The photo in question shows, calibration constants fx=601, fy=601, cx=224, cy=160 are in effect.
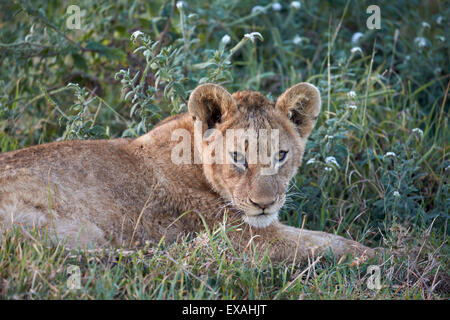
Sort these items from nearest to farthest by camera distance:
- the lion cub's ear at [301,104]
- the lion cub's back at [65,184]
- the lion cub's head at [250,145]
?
the lion cub's back at [65,184], the lion cub's head at [250,145], the lion cub's ear at [301,104]

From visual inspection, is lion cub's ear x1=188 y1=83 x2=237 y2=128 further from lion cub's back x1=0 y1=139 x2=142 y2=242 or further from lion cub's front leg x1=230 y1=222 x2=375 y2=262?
lion cub's front leg x1=230 y1=222 x2=375 y2=262

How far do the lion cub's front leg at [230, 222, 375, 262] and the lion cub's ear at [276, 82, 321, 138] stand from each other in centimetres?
82

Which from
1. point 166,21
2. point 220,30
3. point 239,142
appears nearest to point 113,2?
point 166,21

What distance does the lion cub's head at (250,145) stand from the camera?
4129 mm

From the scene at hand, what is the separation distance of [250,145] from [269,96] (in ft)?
5.42

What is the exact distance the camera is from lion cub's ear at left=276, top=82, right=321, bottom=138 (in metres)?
4.50

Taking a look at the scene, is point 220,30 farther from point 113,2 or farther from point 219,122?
point 219,122

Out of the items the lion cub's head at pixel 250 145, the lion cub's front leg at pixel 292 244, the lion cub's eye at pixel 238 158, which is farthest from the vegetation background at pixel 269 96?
the lion cub's eye at pixel 238 158

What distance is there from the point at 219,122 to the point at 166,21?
2686mm

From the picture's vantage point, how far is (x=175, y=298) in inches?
135

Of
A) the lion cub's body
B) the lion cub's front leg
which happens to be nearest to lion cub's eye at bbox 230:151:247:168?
the lion cub's body

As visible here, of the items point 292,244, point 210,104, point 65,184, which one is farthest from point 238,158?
point 65,184

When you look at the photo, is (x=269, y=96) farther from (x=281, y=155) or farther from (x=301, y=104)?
(x=281, y=155)

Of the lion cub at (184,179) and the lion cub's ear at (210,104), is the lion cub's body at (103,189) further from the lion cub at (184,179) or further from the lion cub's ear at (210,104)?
the lion cub's ear at (210,104)
